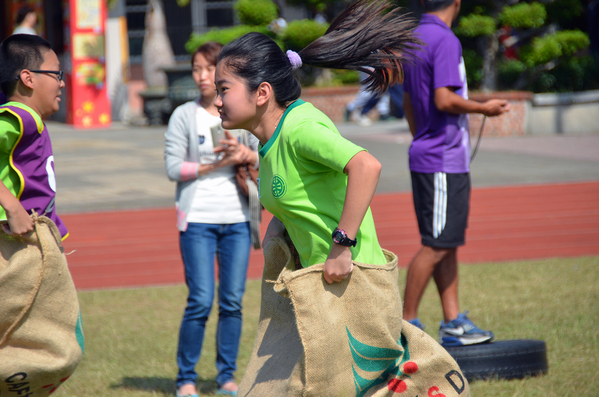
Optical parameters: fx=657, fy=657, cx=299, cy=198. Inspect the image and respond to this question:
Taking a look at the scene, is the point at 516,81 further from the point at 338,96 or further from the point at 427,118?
the point at 427,118

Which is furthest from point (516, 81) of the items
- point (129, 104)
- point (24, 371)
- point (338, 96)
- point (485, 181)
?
point (24, 371)

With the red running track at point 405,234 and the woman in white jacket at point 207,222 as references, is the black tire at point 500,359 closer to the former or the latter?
the woman in white jacket at point 207,222

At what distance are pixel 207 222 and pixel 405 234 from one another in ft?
14.6

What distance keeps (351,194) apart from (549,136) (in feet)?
47.6

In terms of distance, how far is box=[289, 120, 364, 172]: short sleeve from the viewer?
2141 mm

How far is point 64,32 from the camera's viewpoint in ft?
61.7

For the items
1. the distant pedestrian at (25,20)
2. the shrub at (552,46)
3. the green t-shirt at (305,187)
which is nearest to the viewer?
the green t-shirt at (305,187)

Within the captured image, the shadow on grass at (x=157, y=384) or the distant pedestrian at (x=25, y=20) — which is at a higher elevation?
the distant pedestrian at (x=25, y=20)

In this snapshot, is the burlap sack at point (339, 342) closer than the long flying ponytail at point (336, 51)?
Yes

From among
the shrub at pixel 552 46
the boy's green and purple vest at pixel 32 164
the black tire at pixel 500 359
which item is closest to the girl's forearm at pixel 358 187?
the boy's green and purple vest at pixel 32 164

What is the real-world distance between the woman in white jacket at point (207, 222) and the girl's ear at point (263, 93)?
3.68 ft

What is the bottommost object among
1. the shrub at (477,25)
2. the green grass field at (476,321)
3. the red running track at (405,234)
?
the red running track at (405,234)

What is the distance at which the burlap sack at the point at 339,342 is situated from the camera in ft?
7.23

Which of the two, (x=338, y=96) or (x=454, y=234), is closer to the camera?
(x=454, y=234)
